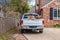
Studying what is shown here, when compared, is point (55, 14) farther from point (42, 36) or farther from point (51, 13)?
point (42, 36)

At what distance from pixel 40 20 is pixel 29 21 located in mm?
930

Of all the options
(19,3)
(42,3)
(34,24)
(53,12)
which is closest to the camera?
(34,24)

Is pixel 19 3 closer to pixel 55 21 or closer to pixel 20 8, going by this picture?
pixel 20 8

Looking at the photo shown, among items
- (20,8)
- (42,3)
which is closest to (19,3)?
(20,8)

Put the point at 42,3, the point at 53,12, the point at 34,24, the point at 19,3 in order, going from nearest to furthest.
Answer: the point at 34,24
the point at 53,12
the point at 42,3
the point at 19,3

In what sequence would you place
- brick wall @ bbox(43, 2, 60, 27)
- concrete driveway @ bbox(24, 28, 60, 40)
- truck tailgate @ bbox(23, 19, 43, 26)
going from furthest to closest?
brick wall @ bbox(43, 2, 60, 27), truck tailgate @ bbox(23, 19, 43, 26), concrete driveway @ bbox(24, 28, 60, 40)

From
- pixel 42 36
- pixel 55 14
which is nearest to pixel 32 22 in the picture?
pixel 42 36

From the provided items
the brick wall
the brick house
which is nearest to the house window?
the brick house

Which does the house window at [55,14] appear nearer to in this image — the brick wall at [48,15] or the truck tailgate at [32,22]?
the brick wall at [48,15]

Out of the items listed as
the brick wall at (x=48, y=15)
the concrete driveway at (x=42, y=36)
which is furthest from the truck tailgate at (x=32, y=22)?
the brick wall at (x=48, y=15)

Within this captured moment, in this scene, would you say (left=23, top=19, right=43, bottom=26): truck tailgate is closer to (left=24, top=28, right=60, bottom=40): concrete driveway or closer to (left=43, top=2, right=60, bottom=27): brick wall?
(left=24, top=28, right=60, bottom=40): concrete driveway

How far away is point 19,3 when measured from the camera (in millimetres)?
36094

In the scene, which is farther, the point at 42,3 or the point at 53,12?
the point at 42,3

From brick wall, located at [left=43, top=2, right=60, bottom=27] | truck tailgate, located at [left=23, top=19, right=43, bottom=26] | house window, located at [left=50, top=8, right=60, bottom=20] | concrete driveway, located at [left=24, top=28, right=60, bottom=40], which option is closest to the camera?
concrete driveway, located at [left=24, top=28, right=60, bottom=40]
